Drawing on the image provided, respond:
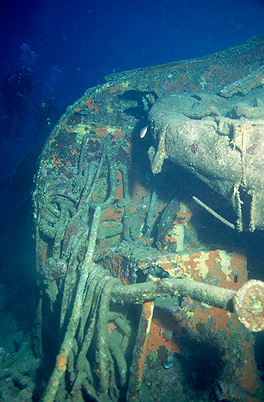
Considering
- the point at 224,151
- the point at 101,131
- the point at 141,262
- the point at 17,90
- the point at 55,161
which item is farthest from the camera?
the point at 17,90

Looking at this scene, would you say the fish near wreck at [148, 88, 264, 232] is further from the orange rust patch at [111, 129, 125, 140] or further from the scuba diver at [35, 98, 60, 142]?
the scuba diver at [35, 98, 60, 142]

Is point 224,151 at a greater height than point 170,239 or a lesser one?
greater

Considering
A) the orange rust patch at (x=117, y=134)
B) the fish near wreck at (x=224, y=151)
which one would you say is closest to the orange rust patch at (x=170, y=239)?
the fish near wreck at (x=224, y=151)

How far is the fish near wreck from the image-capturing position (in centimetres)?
230

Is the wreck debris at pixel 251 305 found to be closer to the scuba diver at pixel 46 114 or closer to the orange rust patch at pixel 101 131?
the orange rust patch at pixel 101 131

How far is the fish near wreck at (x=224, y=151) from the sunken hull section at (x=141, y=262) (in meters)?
0.05

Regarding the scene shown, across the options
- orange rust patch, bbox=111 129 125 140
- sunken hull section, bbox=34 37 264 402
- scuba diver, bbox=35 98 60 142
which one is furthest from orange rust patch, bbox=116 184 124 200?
scuba diver, bbox=35 98 60 142

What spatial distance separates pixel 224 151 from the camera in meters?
2.53

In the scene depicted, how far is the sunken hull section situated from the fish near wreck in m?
0.05

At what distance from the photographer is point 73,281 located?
3393mm

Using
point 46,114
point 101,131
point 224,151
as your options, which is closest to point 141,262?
point 224,151

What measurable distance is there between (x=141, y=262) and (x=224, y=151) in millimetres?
1827

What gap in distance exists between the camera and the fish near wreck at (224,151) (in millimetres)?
2297

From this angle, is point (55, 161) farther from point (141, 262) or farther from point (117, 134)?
point (141, 262)
